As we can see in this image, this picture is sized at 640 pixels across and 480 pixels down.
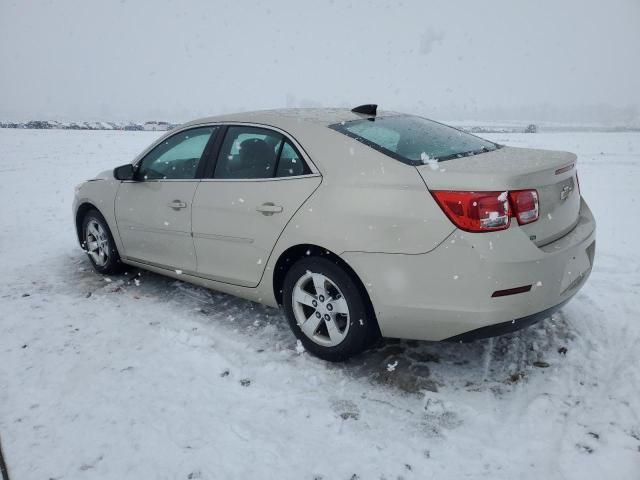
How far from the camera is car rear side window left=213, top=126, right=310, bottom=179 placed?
3.31m

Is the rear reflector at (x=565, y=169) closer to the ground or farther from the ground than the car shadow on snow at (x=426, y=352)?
farther from the ground

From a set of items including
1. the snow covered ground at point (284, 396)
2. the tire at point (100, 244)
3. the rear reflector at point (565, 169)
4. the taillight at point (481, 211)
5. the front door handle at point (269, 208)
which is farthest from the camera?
the tire at point (100, 244)

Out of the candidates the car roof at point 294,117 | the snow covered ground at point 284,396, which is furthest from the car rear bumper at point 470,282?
the car roof at point 294,117

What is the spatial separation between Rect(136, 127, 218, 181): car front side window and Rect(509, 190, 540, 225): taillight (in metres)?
2.40

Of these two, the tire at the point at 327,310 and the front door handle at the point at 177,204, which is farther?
the front door handle at the point at 177,204

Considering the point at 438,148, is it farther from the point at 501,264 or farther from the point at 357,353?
the point at 357,353

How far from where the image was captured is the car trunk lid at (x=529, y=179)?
2.55 meters

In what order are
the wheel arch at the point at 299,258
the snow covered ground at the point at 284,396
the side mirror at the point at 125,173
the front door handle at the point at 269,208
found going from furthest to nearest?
the side mirror at the point at 125,173 < the front door handle at the point at 269,208 < the wheel arch at the point at 299,258 < the snow covered ground at the point at 284,396

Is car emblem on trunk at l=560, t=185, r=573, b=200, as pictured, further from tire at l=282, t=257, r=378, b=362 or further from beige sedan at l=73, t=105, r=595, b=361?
tire at l=282, t=257, r=378, b=362

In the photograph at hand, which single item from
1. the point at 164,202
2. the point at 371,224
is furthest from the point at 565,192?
the point at 164,202

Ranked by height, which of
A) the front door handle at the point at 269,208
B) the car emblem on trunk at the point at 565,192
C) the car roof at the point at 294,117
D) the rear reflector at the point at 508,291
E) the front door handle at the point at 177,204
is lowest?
the rear reflector at the point at 508,291

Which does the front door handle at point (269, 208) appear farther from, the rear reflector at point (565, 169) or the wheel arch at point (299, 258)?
the rear reflector at point (565, 169)

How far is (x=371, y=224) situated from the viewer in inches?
110

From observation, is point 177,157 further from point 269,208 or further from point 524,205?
point 524,205
